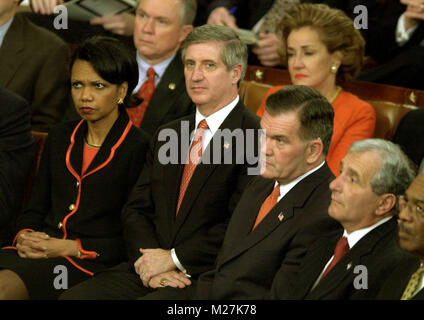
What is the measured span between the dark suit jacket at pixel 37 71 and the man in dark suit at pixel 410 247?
2.22 metres

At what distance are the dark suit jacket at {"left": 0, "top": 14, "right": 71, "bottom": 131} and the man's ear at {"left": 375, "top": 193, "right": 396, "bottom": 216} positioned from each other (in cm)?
210

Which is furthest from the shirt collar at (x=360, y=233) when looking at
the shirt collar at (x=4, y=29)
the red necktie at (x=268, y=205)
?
the shirt collar at (x=4, y=29)

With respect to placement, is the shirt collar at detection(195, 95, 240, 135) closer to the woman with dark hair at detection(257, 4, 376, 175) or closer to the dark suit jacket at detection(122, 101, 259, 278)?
the dark suit jacket at detection(122, 101, 259, 278)

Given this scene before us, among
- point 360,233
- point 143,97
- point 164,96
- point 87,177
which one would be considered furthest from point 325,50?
point 360,233

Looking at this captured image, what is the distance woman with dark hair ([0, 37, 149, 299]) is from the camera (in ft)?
9.94

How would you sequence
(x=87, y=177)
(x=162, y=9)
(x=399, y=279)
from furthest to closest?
(x=162, y=9)
(x=87, y=177)
(x=399, y=279)

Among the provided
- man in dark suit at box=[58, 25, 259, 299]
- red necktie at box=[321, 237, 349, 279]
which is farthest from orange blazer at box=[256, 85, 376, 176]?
red necktie at box=[321, 237, 349, 279]

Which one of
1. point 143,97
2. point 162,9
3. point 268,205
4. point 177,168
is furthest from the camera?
point 162,9

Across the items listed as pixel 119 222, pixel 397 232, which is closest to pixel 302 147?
pixel 397 232

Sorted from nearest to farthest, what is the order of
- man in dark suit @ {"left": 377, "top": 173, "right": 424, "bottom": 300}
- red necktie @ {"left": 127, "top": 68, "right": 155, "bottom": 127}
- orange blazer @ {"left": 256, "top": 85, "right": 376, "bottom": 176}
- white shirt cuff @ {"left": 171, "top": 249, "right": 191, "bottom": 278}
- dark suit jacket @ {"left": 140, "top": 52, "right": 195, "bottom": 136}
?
man in dark suit @ {"left": 377, "top": 173, "right": 424, "bottom": 300} < white shirt cuff @ {"left": 171, "top": 249, "right": 191, "bottom": 278} < orange blazer @ {"left": 256, "top": 85, "right": 376, "bottom": 176} < dark suit jacket @ {"left": 140, "top": 52, "right": 195, "bottom": 136} < red necktie @ {"left": 127, "top": 68, "right": 155, "bottom": 127}

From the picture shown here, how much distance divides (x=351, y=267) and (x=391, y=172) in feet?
1.11

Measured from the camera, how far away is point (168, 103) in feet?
12.0

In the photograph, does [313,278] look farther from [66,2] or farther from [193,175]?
[66,2]

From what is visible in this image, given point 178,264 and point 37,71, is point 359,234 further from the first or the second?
point 37,71
